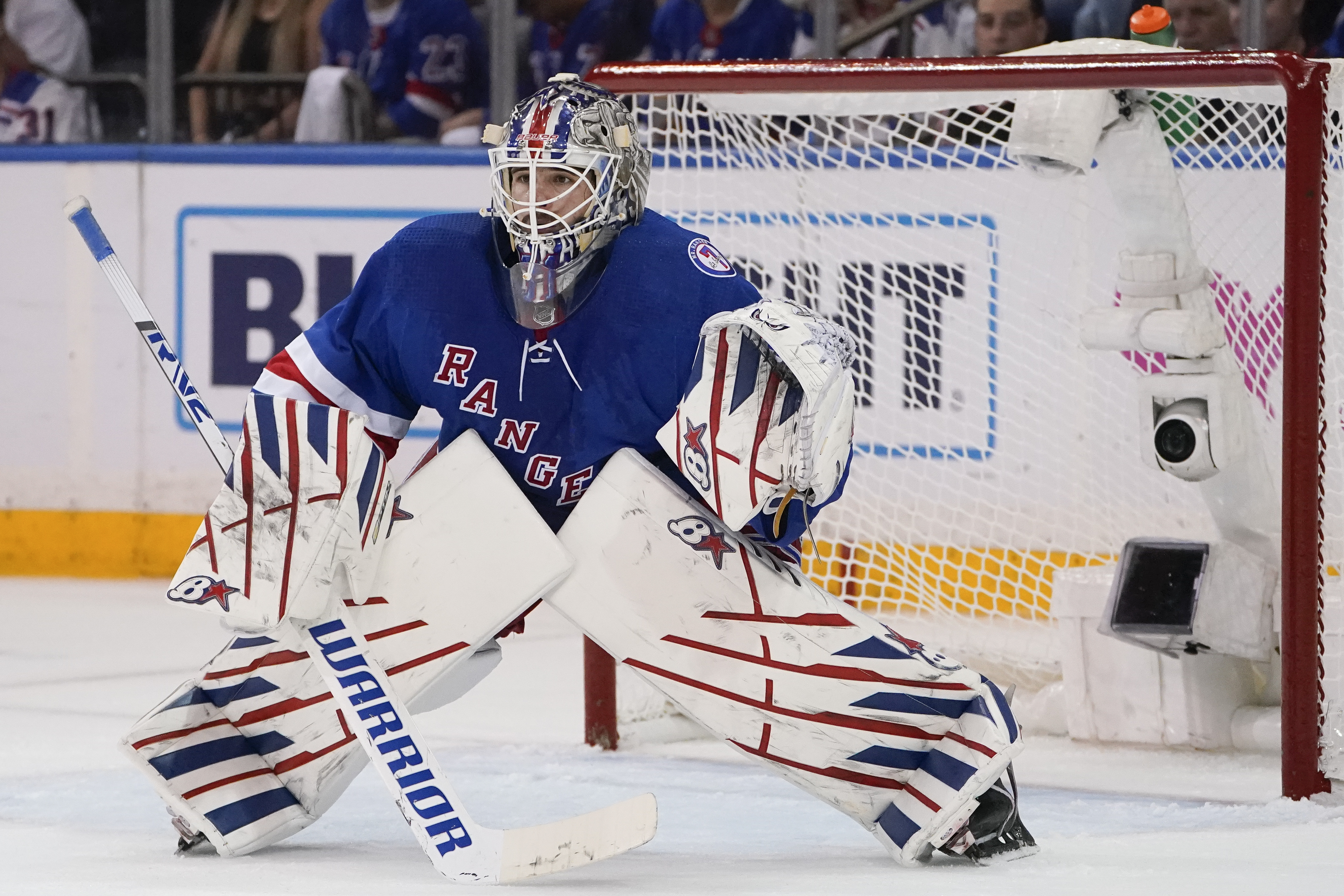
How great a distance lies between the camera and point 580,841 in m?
2.06

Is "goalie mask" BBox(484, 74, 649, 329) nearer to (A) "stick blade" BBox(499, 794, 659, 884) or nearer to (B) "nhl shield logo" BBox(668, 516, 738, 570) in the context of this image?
(B) "nhl shield logo" BBox(668, 516, 738, 570)

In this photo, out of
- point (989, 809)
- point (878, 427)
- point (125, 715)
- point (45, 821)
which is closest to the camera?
point (989, 809)

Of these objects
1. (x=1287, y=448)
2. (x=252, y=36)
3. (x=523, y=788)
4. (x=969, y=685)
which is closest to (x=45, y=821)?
(x=523, y=788)

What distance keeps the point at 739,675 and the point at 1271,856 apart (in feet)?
2.13

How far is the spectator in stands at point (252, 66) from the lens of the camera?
4.94 m

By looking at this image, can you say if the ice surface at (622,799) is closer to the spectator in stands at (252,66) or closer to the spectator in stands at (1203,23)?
the spectator in stands at (252,66)

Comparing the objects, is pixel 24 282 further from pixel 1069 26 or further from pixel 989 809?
pixel 989 809

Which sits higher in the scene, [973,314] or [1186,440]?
[973,314]

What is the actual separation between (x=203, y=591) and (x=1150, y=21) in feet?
6.00

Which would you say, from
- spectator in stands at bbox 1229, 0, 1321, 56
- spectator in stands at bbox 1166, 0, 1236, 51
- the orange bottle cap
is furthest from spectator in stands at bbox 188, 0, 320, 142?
the orange bottle cap

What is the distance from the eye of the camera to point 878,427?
4047 millimetres

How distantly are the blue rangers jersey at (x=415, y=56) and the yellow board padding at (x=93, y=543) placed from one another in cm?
119

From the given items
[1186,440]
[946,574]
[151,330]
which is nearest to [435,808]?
[151,330]

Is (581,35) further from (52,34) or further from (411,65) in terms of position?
(52,34)
